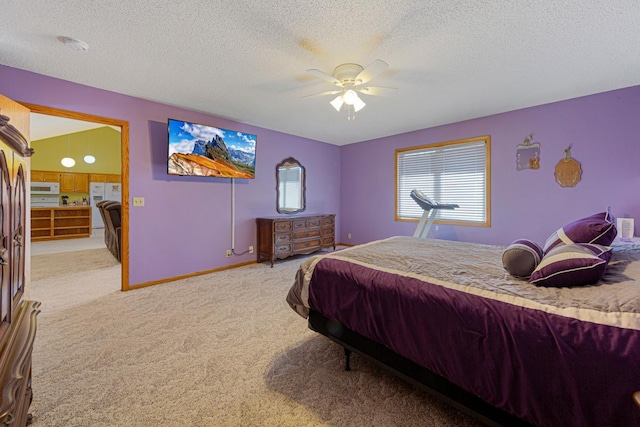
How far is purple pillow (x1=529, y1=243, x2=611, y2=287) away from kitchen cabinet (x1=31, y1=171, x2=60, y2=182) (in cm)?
1109

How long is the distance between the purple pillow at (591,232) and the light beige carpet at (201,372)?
45.4 inches

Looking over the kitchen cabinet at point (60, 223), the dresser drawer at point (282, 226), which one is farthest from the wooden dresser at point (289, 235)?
the kitchen cabinet at point (60, 223)

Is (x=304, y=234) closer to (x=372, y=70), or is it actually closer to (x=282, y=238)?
(x=282, y=238)

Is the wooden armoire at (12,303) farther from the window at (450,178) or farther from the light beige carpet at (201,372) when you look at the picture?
the window at (450,178)

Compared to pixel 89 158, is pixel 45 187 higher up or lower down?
lower down

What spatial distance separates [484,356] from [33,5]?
331cm

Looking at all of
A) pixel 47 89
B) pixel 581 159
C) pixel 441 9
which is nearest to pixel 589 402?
pixel 441 9

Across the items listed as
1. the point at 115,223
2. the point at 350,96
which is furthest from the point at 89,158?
the point at 350,96

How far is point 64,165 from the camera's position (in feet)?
25.7

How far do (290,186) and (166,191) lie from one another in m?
2.14

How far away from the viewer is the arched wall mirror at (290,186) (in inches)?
194

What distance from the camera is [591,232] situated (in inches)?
57.2

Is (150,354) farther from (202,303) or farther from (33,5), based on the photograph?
(33,5)

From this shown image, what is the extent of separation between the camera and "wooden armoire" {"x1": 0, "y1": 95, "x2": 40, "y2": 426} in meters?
0.70
